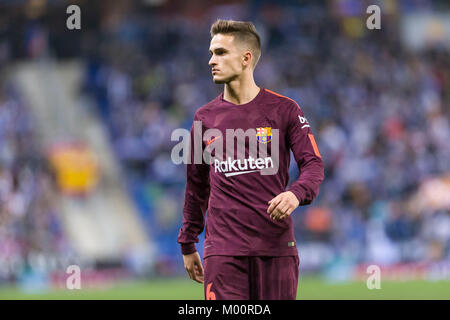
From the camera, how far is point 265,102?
5.35 meters

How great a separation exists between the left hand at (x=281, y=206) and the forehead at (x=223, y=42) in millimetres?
1110

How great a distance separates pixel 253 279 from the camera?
507cm

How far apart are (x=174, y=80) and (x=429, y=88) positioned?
6.80 m

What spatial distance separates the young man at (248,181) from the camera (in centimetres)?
508

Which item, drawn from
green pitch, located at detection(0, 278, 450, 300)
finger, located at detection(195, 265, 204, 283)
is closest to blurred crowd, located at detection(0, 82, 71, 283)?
green pitch, located at detection(0, 278, 450, 300)

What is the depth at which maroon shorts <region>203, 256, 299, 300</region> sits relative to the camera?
16.6 ft

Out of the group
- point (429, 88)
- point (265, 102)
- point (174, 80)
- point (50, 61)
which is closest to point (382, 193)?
point (429, 88)

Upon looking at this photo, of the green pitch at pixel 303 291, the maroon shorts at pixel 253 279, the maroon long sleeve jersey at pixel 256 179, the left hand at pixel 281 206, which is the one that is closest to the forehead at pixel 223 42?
the maroon long sleeve jersey at pixel 256 179

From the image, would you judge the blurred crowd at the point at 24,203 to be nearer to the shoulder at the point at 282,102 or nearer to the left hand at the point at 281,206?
the shoulder at the point at 282,102

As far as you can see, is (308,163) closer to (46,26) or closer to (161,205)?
(161,205)

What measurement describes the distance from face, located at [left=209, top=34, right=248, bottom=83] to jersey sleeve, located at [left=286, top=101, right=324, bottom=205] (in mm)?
A: 435

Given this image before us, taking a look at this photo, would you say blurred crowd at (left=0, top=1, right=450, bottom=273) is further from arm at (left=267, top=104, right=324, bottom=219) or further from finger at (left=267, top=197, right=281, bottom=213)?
finger at (left=267, top=197, right=281, bottom=213)

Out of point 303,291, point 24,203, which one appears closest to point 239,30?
point 303,291

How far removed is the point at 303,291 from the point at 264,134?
29.1 feet
